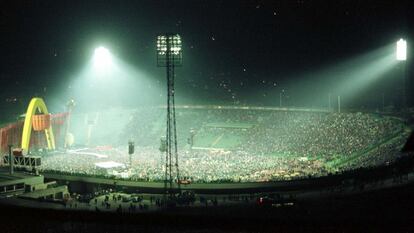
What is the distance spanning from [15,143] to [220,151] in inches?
868

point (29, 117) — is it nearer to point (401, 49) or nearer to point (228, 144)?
point (228, 144)

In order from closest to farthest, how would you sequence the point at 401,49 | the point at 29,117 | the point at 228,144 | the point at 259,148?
the point at 401,49, the point at 29,117, the point at 259,148, the point at 228,144

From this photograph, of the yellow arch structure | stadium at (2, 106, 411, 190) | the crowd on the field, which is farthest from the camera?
the yellow arch structure

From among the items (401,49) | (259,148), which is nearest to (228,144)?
(259,148)

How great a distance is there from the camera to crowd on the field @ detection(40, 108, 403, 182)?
128ft

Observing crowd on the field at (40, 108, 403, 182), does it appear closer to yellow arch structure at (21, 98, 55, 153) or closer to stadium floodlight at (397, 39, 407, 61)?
A: yellow arch structure at (21, 98, 55, 153)

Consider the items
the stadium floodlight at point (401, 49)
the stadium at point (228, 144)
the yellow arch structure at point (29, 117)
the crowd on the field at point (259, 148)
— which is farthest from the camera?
the yellow arch structure at point (29, 117)

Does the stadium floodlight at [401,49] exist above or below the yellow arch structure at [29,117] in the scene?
above

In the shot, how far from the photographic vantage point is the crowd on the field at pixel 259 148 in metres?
39.2

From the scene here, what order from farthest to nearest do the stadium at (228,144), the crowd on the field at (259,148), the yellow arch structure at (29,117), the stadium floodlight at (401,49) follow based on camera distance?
the yellow arch structure at (29,117) → the stadium floodlight at (401,49) → the crowd on the field at (259,148) → the stadium at (228,144)

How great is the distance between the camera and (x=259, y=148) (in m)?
54.0

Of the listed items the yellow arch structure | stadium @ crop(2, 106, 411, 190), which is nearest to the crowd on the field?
stadium @ crop(2, 106, 411, 190)

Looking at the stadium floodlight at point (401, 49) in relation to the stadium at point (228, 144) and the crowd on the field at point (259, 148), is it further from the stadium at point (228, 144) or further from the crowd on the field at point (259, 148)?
the crowd on the field at point (259, 148)

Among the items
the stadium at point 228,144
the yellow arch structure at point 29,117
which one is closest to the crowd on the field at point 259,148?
the stadium at point 228,144
